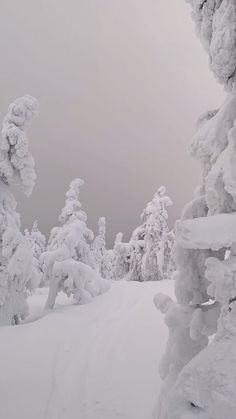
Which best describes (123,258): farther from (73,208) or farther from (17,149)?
(17,149)

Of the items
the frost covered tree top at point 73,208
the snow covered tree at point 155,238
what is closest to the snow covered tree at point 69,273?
the frost covered tree top at point 73,208

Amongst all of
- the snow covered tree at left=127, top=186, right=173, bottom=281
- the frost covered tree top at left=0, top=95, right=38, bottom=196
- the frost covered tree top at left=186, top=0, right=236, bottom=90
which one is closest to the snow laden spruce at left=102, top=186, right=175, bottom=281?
the snow covered tree at left=127, top=186, right=173, bottom=281

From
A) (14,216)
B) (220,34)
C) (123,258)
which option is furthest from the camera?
→ (123,258)

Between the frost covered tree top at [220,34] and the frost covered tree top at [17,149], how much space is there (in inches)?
494

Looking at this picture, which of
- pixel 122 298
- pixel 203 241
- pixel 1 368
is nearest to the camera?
pixel 203 241

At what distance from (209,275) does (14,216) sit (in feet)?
47.5

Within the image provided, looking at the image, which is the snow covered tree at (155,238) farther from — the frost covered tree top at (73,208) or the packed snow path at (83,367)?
the packed snow path at (83,367)

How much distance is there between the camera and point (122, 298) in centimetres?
2033

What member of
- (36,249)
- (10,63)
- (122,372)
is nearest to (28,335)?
(122,372)

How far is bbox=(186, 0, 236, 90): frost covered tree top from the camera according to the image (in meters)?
4.68

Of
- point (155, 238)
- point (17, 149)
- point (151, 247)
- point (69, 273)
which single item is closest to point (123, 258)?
point (151, 247)

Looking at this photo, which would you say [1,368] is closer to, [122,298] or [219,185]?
[219,185]

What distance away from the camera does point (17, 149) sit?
16.6 m

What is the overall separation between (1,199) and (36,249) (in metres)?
34.5
